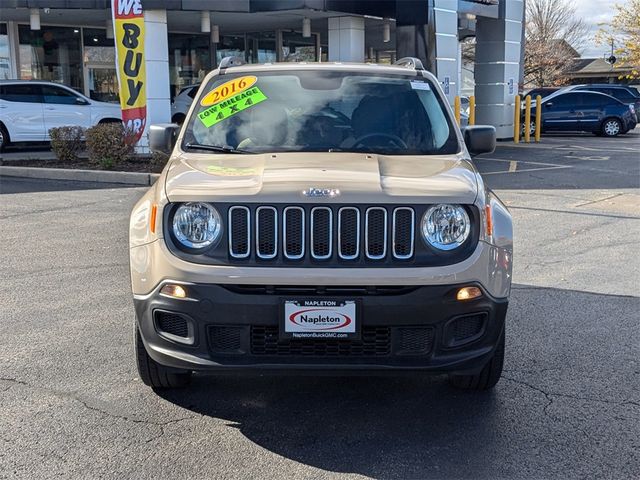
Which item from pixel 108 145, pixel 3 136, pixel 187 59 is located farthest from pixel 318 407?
pixel 187 59

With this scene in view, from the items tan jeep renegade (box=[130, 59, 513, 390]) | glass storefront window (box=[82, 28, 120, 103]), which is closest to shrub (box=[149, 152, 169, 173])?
tan jeep renegade (box=[130, 59, 513, 390])

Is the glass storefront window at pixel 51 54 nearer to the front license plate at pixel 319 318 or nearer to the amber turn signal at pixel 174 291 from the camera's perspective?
the amber turn signal at pixel 174 291

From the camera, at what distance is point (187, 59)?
Result: 27297mm

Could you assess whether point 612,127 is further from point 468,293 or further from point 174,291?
point 174,291

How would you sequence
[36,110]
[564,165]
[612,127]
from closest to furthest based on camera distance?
1. [564,165]
2. [36,110]
3. [612,127]

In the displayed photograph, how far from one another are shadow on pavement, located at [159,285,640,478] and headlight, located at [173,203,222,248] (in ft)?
3.39

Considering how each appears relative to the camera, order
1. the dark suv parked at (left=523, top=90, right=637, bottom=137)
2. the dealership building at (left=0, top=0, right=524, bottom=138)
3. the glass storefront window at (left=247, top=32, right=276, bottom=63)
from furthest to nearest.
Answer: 1. the glass storefront window at (left=247, top=32, right=276, bottom=63)
2. the dark suv parked at (left=523, top=90, right=637, bottom=137)
3. the dealership building at (left=0, top=0, right=524, bottom=138)

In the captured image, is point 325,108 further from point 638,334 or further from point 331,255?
point 638,334

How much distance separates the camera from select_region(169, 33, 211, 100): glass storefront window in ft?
88.6

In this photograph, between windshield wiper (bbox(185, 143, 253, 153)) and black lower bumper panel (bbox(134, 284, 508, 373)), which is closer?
black lower bumper panel (bbox(134, 284, 508, 373))

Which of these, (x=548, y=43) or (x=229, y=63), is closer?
(x=229, y=63)

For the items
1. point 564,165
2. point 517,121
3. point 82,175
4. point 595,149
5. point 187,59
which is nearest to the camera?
point 82,175

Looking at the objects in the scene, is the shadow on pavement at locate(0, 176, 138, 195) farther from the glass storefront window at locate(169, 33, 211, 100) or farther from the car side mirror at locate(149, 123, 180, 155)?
the glass storefront window at locate(169, 33, 211, 100)

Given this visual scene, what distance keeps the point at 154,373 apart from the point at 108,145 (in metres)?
11.0
